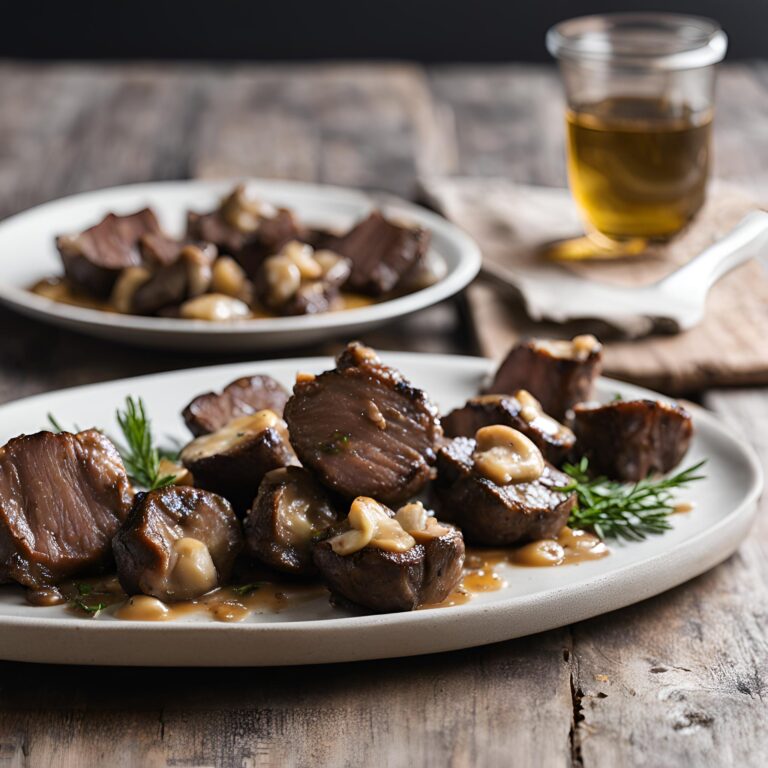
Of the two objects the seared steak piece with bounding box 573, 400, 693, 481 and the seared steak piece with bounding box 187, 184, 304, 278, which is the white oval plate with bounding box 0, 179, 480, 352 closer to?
the seared steak piece with bounding box 187, 184, 304, 278

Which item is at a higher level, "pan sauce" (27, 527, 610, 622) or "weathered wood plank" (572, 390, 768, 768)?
"pan sauce" (27, 527, 610, 622)

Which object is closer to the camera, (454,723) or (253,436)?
(454,723)

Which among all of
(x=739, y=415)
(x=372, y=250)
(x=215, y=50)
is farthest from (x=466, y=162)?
(x=215, y=50)

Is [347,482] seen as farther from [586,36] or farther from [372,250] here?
[586,36]

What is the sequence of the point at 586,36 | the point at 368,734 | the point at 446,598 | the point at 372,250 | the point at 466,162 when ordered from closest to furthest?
the point at 368,734
the point at 446,598
the point at 372,250
the point at 586,36
the point at 466,162

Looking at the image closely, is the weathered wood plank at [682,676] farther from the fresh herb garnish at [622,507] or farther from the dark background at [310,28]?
the dark background at [310,28]

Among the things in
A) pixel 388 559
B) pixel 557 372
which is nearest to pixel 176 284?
pixel 557 372

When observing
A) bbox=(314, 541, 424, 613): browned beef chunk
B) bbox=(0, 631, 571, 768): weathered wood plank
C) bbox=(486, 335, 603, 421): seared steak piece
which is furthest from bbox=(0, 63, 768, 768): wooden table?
bbox=(486, 335, 603, 421): seared steak piece
